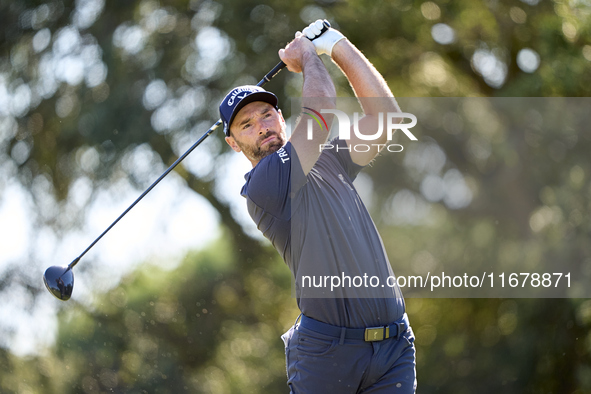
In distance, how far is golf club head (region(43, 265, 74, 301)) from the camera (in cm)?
330

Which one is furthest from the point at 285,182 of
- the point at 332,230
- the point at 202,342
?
the point at 202,342

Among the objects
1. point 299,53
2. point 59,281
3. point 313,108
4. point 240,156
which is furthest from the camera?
point 240,156

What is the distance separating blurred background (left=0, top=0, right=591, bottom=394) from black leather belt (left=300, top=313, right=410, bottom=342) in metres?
4.96

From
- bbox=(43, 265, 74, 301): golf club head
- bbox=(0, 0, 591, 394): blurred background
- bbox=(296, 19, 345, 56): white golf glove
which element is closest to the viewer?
bbox=(296, 19, 345, 56): white golf glove

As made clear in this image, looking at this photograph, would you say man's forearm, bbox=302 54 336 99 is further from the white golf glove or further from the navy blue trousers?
the navy blue trousers

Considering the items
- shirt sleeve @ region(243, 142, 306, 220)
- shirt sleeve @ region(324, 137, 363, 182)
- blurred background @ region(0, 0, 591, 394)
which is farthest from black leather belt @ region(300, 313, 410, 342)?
blurred background @ region(0, 0, 591, 394)

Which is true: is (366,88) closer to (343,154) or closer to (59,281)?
(343,154)

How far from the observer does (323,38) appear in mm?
2627

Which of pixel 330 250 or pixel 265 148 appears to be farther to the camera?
pixel 265 148

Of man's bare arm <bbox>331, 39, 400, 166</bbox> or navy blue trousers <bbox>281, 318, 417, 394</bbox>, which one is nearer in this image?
navy blue trousers <bbox>281, 318, 417, 394</bbox>

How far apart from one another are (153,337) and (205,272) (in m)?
1.03

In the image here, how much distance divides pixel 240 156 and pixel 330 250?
484 centimetres

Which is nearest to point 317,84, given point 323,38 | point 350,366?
point 323,38

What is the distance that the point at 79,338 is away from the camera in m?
7.65
